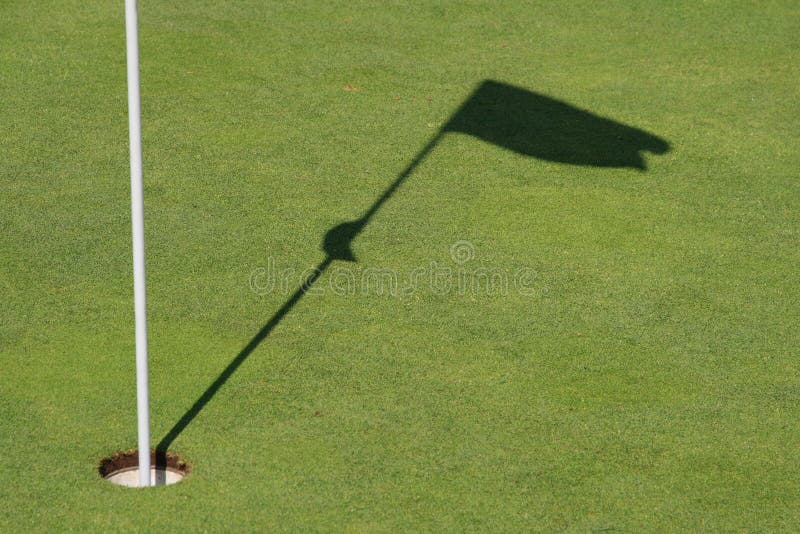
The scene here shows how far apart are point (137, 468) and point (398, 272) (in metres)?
3.13

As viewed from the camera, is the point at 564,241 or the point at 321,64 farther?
the point at 321,64

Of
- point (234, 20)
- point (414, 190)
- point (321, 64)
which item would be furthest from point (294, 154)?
point (234, 20)

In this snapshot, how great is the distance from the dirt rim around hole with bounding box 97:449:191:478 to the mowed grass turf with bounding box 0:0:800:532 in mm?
82

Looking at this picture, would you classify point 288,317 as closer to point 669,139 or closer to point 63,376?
point 63,376

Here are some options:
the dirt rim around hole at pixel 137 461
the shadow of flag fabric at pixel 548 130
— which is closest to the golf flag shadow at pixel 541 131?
the shadow of flag fabric at pixel 548 130

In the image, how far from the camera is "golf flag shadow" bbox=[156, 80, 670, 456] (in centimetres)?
1199

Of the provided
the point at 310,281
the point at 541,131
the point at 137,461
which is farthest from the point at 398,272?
the point at 541,131

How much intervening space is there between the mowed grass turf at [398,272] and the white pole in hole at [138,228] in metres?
0.36

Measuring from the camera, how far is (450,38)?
1452 centimetres

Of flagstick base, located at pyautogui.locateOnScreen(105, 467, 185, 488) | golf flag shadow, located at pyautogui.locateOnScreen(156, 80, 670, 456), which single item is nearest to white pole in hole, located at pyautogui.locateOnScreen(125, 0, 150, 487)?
flagstick base, located at pyautogui.locateOnScreen(105, 467, 185, 488)

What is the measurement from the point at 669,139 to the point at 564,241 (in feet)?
8.90

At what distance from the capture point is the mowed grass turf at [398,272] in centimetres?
730

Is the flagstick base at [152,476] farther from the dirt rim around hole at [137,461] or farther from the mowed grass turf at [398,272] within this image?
the mowed grass turf at [398,272]

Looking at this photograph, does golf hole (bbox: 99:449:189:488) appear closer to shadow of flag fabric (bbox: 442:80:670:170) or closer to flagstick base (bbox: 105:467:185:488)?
flagstick base (bbox: 105:467:185:488)
